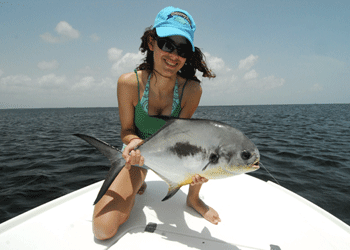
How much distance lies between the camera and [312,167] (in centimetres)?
609

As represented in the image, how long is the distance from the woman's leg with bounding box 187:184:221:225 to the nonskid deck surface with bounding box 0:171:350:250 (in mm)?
62

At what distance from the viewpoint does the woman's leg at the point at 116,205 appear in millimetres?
1953

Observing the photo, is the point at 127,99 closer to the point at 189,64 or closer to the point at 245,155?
the point at 189,64

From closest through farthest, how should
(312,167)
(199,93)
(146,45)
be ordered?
(146,45) → (199,93) → (312,167)

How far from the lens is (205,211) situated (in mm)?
2367

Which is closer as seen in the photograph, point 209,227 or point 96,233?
point 96,233

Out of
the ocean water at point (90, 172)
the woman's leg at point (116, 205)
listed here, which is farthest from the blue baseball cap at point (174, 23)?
the ocean water at point (90, 172)

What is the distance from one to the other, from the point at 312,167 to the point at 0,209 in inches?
312

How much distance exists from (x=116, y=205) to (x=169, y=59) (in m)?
1.75

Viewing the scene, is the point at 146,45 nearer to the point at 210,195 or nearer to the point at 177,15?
the point at 177,15

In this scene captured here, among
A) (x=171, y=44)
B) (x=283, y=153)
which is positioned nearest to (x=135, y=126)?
(x=171, y=44)

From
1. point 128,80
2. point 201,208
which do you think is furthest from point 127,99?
point 201,208

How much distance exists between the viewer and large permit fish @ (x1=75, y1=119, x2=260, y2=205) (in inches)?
59.2

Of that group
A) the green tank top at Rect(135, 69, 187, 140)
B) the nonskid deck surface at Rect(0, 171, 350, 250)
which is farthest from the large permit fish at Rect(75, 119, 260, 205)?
the green tank top at Rect(135, 69, 187, 140)
